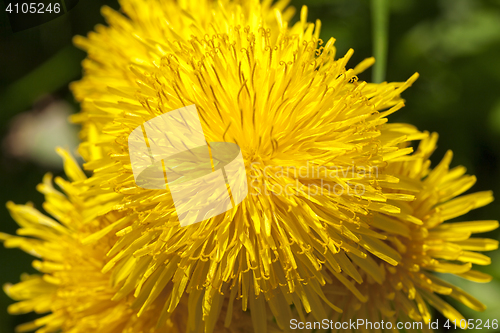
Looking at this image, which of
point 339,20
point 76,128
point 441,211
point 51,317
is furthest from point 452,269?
point 76,128

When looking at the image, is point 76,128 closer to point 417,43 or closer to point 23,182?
point 23,182

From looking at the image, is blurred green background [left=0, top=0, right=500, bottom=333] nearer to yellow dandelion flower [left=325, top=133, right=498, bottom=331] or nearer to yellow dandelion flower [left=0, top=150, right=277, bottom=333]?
yellow dandelion flower [left=325, top=133, right=498, bottom=331]
